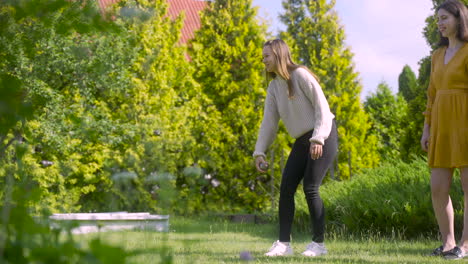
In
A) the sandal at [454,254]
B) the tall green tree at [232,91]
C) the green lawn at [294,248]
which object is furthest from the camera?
the tall green tree at [232,91]

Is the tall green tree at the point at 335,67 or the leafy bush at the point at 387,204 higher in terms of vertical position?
the tall green tree at the point at 335,67

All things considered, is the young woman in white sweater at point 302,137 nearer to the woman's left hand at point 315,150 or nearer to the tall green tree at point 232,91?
the woman's left hand at point 315,150

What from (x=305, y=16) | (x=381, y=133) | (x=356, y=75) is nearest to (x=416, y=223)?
(x=356, y=75)

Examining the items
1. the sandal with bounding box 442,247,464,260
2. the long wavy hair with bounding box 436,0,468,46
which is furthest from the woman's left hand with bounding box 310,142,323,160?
the long wavy hair with bounding box 436,0,468,46

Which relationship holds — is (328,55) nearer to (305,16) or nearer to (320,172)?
(305,16)

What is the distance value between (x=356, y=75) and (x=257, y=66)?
176 cm

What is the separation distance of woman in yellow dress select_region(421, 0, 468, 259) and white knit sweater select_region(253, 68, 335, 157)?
0.72 m

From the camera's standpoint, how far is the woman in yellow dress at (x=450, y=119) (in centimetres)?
414

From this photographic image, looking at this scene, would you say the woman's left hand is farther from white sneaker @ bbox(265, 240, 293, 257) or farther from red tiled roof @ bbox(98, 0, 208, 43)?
red tiled roof @ bbox(98, 0, 208, 43)

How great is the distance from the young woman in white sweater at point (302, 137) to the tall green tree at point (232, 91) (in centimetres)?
580

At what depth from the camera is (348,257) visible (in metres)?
4.14

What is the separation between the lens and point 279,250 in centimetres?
430

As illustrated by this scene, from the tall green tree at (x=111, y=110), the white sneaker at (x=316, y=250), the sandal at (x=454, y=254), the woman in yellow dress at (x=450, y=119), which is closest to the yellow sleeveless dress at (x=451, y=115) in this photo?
the woman in yellow dress at (x=450, y=119)

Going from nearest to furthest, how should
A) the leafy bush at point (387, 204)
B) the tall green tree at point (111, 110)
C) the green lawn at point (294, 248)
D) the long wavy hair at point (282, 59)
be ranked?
the green lawn at point (294, 248)
the long wavy hair at point (282, 59)
the leafy bush at point (387, 204)
the tall green tree at point (111, 110)
